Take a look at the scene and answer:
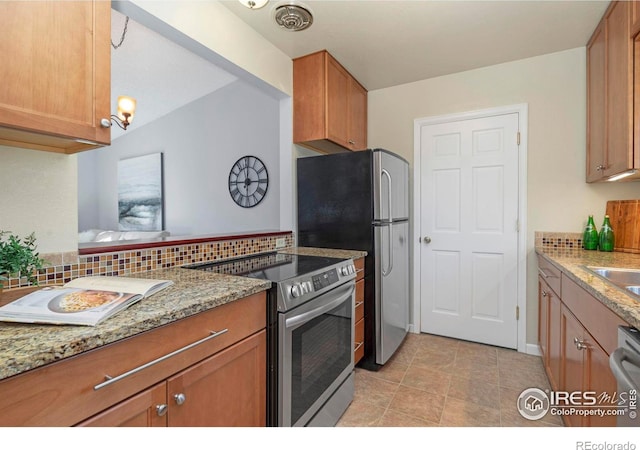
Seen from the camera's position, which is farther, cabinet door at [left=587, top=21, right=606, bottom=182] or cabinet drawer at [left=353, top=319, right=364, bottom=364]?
cabinet drawer at [left=353, top=319, right=364, bottom=364]

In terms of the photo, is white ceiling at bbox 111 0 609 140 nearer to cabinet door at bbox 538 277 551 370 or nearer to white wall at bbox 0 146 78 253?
white wall at bbox 0 146 78 253

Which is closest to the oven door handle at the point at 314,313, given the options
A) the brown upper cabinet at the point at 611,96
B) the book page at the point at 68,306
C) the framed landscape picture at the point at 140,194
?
the book page at the point at 68,306

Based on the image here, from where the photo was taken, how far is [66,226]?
4.09ft

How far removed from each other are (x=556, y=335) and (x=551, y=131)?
1.61 metres

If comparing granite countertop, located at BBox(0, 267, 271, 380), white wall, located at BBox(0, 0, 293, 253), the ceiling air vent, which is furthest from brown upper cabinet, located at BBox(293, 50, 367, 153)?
granite countertop, located at BBox(0, 267, 271, 380)

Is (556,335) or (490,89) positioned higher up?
(490,89)

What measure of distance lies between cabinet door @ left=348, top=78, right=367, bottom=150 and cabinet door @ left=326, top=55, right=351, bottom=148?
8 centimetres

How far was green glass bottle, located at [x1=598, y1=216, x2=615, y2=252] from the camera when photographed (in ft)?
7.05

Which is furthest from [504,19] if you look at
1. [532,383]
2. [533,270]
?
[532,383]

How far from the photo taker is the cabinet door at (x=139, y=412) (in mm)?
770

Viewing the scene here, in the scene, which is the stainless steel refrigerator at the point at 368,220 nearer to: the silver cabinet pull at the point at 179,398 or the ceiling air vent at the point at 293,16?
the ceiling air vent at the point at 293,16

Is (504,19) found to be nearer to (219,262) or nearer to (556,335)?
(556,335)

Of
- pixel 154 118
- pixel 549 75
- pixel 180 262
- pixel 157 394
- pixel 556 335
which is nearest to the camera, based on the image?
pixel 157 394
